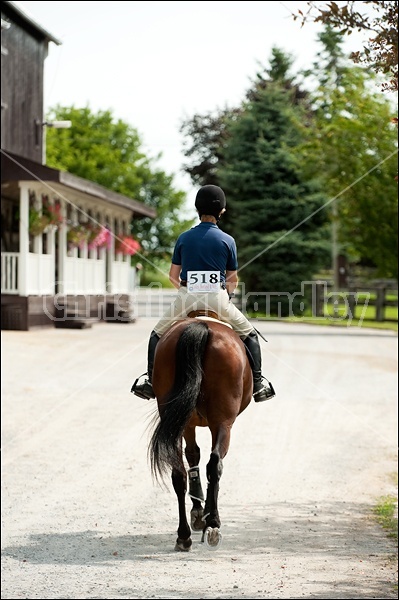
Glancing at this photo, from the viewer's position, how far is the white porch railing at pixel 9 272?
32.1 metres

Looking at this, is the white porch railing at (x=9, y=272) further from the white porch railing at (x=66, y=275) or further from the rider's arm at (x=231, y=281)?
the rider's arm at (x=231, y=281)

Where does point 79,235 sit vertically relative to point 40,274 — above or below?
above

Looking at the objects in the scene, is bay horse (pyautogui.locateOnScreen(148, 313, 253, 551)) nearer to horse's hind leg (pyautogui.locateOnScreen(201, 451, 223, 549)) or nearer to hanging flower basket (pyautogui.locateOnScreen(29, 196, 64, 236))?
horse's hind leg (pyautogui.locateOnScreen(201, 451, 223, 549))

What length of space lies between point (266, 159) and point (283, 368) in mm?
20346

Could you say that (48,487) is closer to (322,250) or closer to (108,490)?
(108,490)

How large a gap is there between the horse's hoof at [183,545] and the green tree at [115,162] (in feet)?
253

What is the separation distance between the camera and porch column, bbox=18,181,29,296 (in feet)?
105

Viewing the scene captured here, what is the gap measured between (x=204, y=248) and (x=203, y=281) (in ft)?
0.32

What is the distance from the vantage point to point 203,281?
256 centimetres

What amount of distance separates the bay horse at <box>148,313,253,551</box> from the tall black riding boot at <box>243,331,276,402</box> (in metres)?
0.04

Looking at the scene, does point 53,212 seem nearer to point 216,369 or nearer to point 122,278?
point 122,278

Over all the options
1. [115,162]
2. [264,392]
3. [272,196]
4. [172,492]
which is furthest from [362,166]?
[115,162]

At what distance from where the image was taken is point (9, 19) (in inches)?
1401

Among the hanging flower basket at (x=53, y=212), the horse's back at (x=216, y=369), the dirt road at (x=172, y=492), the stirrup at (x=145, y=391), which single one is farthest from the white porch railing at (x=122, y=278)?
the horse's back at (x=216, y=369)
